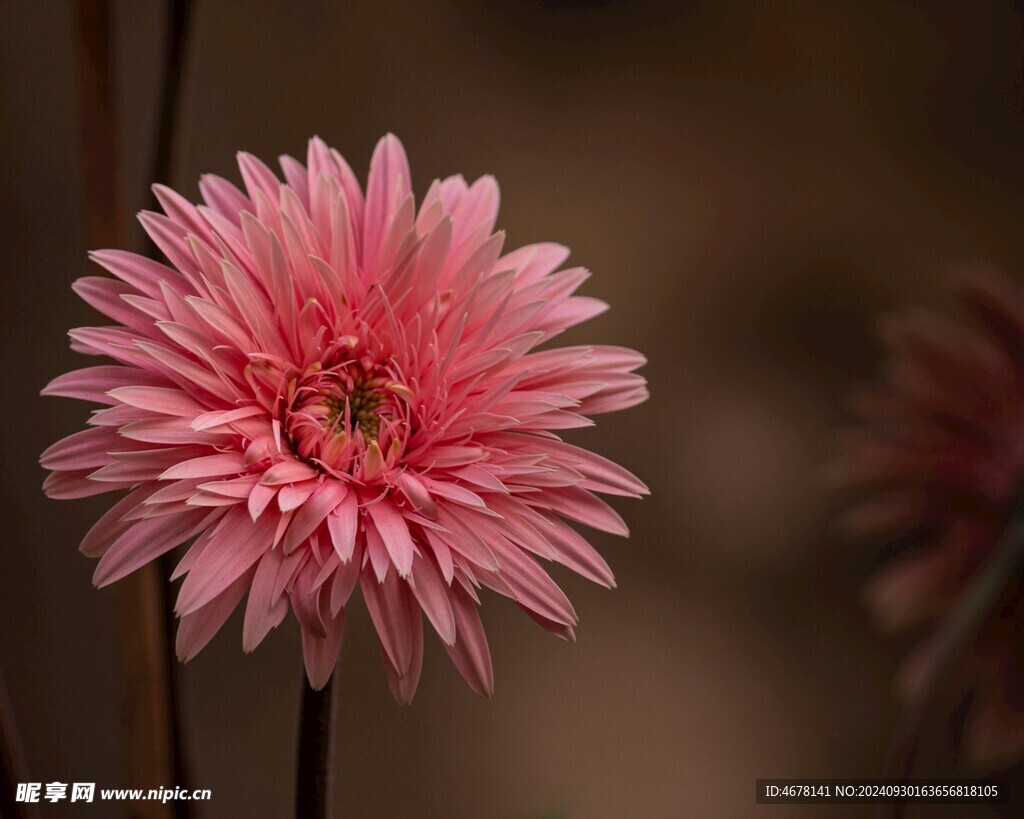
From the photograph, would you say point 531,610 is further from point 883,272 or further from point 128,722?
point 883,272

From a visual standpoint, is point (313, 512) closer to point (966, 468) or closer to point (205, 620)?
point (205, 620)

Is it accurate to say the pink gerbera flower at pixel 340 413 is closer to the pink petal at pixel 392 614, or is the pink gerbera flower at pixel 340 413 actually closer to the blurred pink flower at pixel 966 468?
the pink petal at pixel 392 614

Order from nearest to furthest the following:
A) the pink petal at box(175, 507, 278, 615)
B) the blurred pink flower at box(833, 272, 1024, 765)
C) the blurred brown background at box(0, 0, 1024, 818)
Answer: the pink petal at box(175, 507, 278, 615), the blurred pink flower at box(833, 272, 1024, 765), the blurred brown background at box(0, 0, 1024, 818)

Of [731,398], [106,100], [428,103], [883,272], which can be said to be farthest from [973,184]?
[106,100]

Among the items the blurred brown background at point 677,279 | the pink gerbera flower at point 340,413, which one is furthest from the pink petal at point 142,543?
the blurred brown background at point 677,279

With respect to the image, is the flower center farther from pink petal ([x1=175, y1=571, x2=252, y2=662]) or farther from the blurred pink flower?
the blurred pink flower

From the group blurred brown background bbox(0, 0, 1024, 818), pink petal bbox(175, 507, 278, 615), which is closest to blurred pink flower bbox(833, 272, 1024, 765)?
blurred brown background bbox(0, 0, 1024, 818)

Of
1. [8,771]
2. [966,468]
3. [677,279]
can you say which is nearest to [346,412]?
[8,771]
